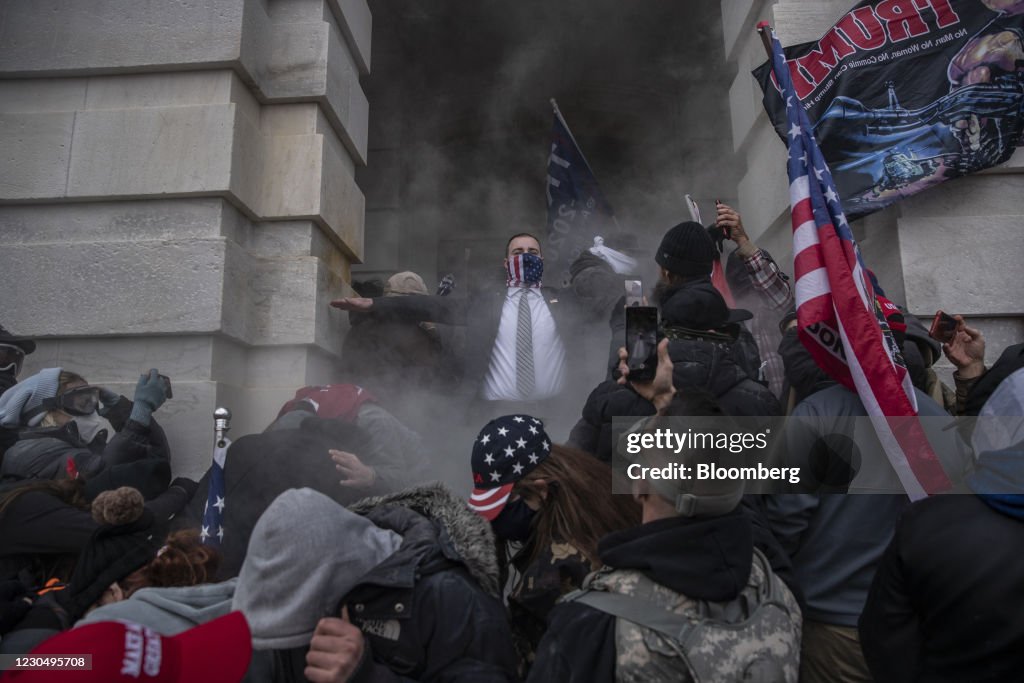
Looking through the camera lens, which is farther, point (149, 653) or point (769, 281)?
point (769, 281)

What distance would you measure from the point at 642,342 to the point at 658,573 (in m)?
1.06

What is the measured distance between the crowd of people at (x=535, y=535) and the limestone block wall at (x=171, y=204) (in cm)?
34

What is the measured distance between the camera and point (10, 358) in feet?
12.9

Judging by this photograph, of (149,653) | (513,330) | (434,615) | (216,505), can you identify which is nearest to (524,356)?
(513,330)

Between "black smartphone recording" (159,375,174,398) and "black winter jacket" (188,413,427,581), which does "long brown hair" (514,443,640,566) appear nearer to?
"black winter jacket" (188,413,427,581)

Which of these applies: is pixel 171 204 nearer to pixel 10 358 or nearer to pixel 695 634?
pixel 10 358

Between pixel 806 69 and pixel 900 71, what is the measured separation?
0.56 m

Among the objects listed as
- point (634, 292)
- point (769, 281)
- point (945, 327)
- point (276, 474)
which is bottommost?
point (276, 474)

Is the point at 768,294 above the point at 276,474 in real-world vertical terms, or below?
above

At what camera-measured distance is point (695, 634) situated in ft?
5.37

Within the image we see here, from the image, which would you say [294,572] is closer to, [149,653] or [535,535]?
[149,653]

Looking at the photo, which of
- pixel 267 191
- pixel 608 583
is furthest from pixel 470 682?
pixel 267 191

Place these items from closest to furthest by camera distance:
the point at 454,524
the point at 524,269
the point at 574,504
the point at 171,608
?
the point at 171,608 < the point at 454,524 < the point at 574,504 < the point at 524,269

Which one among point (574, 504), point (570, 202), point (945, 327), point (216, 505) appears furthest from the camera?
point (570, 202)
